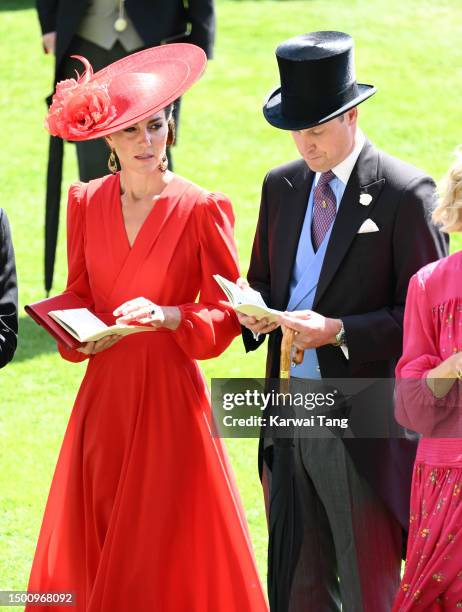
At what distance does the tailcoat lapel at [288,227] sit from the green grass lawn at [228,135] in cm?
157

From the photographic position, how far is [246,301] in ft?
14.8

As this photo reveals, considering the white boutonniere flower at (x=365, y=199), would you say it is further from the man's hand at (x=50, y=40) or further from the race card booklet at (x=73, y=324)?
the man's hand at (x=50, y=40)

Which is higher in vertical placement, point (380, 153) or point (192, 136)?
point (380, 153)

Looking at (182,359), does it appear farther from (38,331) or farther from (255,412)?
(38,331)

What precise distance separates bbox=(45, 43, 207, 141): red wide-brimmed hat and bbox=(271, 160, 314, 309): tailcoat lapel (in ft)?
1.73

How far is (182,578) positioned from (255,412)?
2.17 feet

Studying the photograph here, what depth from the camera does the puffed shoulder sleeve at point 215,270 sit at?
16.1ft

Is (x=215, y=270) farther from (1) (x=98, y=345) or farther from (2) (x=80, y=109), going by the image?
(2) (x=80, y=109)

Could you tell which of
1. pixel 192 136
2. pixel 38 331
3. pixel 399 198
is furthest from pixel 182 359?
pixel 192 136

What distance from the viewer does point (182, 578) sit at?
16.4 feet

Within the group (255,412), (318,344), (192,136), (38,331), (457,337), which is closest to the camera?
(457,337)

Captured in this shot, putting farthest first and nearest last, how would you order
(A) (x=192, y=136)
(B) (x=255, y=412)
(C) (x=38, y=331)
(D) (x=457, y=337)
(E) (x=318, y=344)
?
(A) (x=192, y=136)
(C) (x=38, y=331)
(B) (x=255, y=412)
(E) (x=318, y=344)
(D) (x=457, y=337)

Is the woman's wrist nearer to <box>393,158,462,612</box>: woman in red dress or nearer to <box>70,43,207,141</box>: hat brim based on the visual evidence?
<box>70,43,207,141</box>: hat brim

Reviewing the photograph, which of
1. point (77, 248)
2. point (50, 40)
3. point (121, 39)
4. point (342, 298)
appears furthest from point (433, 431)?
point (50, 40)
